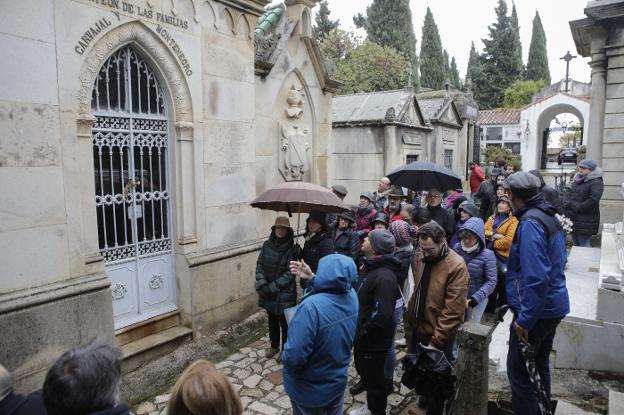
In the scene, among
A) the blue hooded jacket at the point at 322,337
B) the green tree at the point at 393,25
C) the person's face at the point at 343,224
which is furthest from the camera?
the green tree at the point at 393,25

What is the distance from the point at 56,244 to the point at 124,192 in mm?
1030

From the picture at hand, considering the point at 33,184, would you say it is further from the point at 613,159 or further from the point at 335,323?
Answer: the point at 613,159

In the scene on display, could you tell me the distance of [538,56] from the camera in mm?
46500

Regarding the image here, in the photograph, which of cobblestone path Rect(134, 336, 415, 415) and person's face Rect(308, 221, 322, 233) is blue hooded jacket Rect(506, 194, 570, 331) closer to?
cobblestone path Rect(134, 336, 415, 415)

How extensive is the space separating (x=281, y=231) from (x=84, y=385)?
11.6 feet

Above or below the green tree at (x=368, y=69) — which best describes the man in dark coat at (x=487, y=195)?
below

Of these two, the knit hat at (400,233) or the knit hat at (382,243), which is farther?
the knit hat at (400,233)

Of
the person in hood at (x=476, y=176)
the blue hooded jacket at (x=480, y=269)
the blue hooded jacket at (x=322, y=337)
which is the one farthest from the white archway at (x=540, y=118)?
the blue hooded jacket at (x=322, y=337)

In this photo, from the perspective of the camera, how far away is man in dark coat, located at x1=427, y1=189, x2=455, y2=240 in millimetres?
6191

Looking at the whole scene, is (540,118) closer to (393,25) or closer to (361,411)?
(393,25)

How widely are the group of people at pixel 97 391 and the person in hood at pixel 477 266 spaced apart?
3.38m

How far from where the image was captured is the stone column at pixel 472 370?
3430 millimetres

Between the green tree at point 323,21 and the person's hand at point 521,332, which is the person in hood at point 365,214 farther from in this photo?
the green tree at point 323,21

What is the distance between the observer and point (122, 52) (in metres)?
5.13
